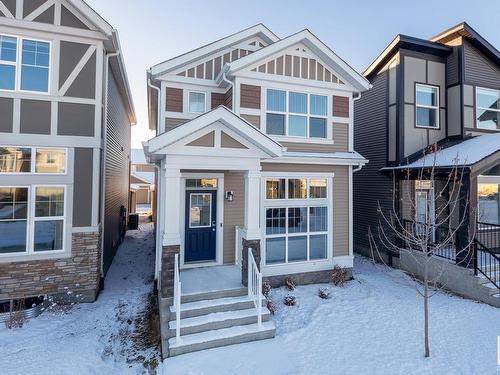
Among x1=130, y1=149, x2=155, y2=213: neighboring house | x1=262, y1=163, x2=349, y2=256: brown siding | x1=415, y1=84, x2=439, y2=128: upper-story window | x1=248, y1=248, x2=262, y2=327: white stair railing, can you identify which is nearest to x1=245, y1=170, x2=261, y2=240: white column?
x1=248, y1=248, x2=262, y2=327: white stair railing

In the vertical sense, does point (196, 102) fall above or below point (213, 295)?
above

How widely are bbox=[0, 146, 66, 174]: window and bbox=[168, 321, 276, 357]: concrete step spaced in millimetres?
5391

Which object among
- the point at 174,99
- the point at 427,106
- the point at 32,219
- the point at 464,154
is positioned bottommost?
the point at 32,219

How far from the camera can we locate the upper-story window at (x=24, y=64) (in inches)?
293

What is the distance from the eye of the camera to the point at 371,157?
12.4 m

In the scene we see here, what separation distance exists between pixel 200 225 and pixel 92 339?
12.5 ft

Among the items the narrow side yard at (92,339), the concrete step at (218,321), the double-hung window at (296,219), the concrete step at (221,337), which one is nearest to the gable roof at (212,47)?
the double-hung window at (296,219)

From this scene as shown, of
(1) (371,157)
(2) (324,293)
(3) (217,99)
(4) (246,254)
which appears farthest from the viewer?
(1) (371,157)

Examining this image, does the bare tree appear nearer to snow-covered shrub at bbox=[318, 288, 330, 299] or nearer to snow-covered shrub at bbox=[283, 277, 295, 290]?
snow-covered shrub at bbox=[318, 288, 330, 299]

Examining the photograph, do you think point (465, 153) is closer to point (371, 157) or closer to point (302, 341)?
point (371, 157)

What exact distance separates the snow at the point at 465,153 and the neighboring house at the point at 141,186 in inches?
654

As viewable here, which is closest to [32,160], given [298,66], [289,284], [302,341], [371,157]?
[289,284]

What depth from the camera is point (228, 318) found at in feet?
20.7

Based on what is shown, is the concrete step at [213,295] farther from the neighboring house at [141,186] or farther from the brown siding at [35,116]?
the neighboring house at [141,186]
